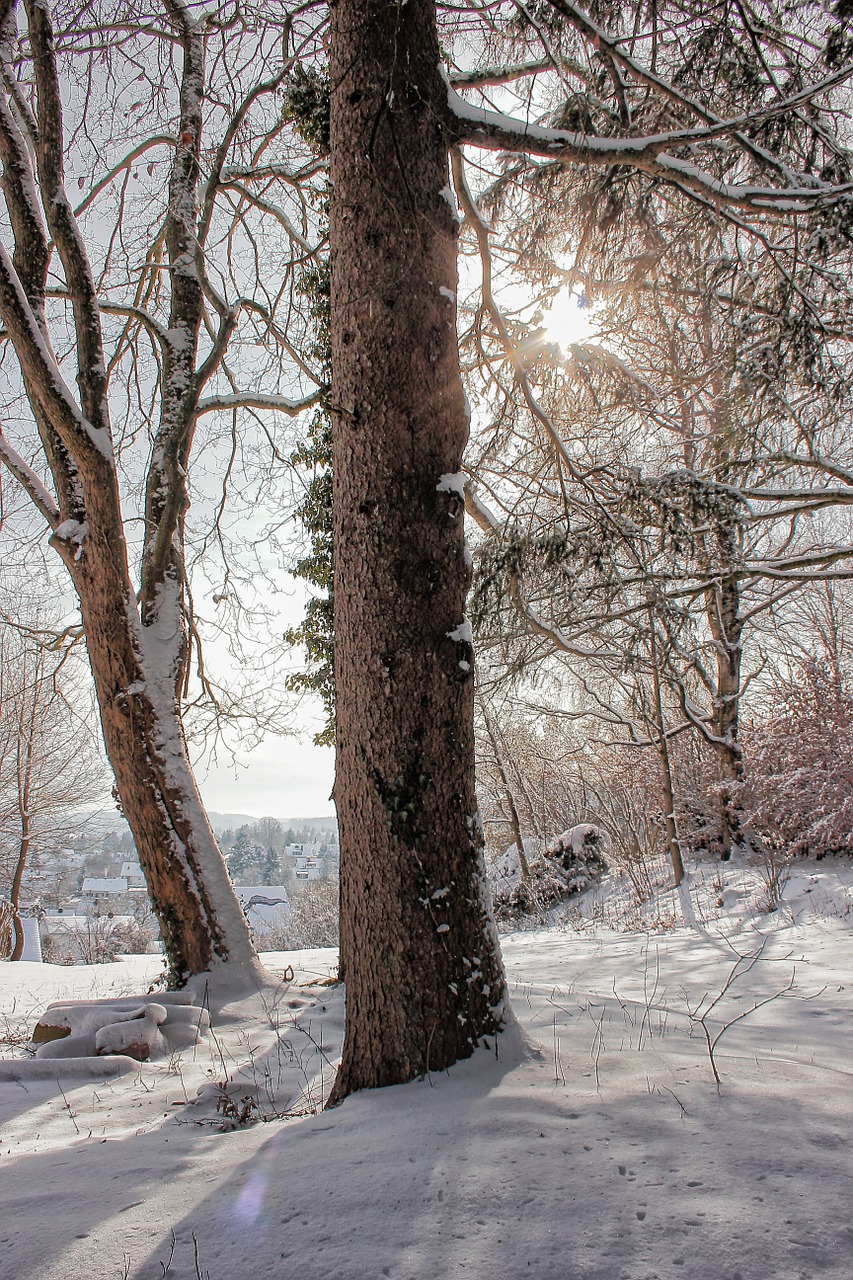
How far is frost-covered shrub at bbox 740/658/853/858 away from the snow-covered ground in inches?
239

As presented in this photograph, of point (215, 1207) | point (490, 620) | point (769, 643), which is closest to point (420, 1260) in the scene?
point (215, 1207)

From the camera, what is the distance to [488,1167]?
164cm

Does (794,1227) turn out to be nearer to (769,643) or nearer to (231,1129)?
(231,1129)

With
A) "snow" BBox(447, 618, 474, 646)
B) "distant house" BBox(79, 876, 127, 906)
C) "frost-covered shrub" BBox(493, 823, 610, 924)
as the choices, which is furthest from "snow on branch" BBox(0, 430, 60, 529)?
"distant house" BBox(79, 876, 127, 906)

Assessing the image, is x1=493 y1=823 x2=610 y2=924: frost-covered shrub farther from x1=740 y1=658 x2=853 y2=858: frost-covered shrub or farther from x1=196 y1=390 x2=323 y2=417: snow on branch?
x1=196 y1=390 x2=323 y2=417: snow on branch

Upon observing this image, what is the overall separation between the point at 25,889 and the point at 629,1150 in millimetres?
26815

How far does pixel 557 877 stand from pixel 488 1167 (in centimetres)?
1353

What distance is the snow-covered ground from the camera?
1333 millimetres

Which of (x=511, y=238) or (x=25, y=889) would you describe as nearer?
(x=511, y=238)

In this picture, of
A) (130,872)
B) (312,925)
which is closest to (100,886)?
(130,872)

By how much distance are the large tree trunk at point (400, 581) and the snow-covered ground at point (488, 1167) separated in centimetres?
31

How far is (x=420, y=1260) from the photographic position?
1.33 metres

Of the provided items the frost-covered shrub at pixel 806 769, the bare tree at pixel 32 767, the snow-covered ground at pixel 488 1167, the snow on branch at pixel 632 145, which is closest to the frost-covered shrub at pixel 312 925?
the bare tree at pixel 32 767

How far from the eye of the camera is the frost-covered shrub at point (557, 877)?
45.5 feet
